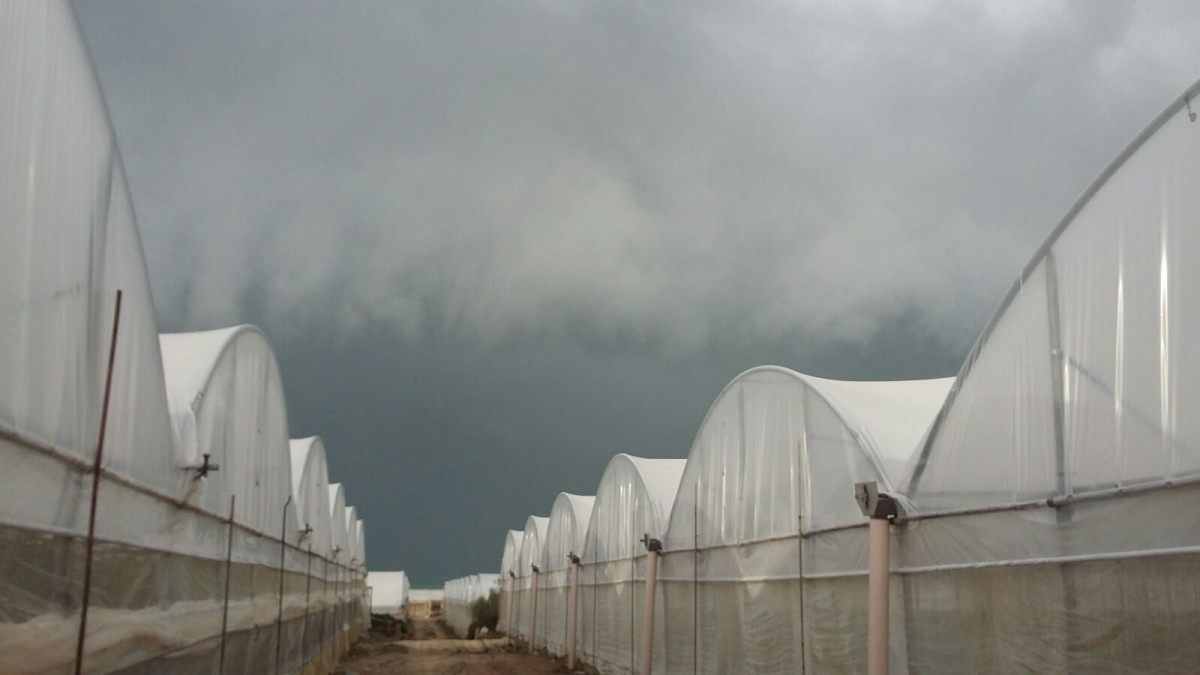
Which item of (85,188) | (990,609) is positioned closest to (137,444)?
(85,188)

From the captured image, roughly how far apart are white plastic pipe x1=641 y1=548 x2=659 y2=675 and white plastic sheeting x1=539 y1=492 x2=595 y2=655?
10.3 meters

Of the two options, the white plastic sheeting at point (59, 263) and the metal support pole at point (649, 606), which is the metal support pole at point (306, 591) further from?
the white plastic sheeting at point (59, 263)

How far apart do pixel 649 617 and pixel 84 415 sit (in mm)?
14174

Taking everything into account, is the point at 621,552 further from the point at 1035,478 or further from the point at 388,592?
the point at 388,592

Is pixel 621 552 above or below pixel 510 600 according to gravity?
above

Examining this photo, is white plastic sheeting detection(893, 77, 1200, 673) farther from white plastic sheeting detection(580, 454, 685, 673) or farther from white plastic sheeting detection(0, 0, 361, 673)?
white plastic sheeting detection(580, 454, 685, 673)

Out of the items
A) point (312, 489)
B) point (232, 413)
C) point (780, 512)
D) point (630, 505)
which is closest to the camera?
point (232, 413)

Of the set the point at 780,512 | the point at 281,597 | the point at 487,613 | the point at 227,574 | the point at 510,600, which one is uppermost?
the point at 780,512

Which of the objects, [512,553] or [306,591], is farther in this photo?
[512,553]

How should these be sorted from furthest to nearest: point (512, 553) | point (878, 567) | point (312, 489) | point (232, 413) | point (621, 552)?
point (512, 553) < point (312, 489) < point (621, 552) < point (232, 413) < point (878, 567)

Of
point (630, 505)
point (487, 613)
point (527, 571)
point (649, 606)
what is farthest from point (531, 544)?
point (649, 606)

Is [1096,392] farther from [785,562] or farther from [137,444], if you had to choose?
[137,444]

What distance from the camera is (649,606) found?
1973 centimetres

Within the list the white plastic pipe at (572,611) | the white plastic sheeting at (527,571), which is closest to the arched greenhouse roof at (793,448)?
the white plastic pipe at (572,611)
